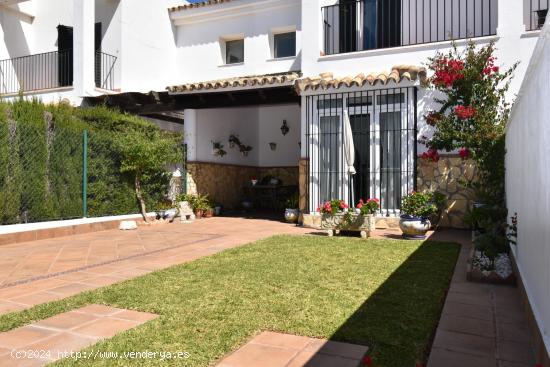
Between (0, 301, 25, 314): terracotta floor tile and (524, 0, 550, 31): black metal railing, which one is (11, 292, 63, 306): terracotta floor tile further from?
A: (524, 0, 550, 31): black metal railing

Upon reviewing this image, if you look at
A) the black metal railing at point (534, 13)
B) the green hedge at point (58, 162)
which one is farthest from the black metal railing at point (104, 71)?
the black metal railing at point (534, 13)

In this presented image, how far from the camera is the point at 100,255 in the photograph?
656cm

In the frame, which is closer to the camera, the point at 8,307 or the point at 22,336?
the point at 22,336

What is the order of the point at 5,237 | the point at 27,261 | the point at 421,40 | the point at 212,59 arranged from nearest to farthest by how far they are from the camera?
1. the point at 27,261
2. the point at 5,237
3. the point at 421,40
4. the point at 212,59

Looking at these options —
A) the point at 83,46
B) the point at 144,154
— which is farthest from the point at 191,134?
the point at 83,46

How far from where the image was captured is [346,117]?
932cm

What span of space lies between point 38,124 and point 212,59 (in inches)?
275

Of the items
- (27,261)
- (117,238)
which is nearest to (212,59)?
(117,238)

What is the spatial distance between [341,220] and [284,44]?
752 cm

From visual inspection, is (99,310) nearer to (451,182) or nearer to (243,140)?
(451,182)

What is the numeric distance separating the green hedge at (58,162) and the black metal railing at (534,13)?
9720 mm

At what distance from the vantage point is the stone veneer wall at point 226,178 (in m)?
13.0

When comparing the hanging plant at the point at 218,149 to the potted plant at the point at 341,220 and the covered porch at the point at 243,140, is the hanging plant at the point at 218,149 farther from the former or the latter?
the potted plant at the point at 341,220

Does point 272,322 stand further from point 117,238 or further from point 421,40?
point 421,40
